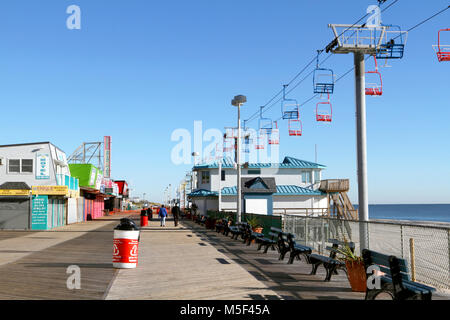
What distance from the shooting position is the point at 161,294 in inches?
365

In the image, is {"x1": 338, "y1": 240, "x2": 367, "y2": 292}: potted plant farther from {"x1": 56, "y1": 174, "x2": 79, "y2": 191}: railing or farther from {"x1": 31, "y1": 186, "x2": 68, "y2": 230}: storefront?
{"x1": 56, "y1": 174, "x2": 79, "y2": 191}: railing

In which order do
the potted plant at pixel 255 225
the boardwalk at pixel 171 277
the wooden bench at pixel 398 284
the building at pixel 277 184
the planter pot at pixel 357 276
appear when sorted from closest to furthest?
the wooden bench at pixel 398 284
the boardwalk at pixel 171 277
the planter pot at pixel 357 276
the potted plant at pixel 255 225
the building at pixel 277 184

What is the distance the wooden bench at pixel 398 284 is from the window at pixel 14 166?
3078 cm

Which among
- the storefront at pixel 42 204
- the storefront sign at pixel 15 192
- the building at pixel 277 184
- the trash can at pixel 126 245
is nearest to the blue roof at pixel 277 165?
the building at pixel 277 184

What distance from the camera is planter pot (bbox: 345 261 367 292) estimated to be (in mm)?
9688

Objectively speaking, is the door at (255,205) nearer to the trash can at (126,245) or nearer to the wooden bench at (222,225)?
the wooden bench at (222,225)

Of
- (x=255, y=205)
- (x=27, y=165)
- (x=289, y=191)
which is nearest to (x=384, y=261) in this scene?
(x=255, y=205)

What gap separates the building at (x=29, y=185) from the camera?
3356 cm

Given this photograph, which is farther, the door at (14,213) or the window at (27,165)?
the window at (27,165)

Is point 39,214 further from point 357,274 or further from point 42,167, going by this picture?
point 357,274

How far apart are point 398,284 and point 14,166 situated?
3201cm

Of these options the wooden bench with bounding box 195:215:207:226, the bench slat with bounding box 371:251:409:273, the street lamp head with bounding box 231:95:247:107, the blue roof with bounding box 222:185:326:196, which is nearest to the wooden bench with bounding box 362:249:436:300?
the bench slat with bounding box 371:251:409:273

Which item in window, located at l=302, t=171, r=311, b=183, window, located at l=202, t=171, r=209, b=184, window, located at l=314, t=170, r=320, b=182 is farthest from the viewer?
window, located at l=314, t=170, r=320, b=182
